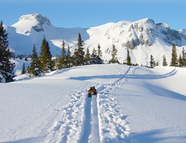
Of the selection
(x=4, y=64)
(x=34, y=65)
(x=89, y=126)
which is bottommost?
(x=89, y=126)

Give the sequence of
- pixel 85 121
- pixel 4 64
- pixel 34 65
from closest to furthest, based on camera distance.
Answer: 1. pixel 85 121
2. pixel 4 64
3. pixel 34 65

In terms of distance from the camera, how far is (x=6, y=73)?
859 inches

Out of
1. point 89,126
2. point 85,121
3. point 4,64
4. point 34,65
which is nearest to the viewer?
point 89,126

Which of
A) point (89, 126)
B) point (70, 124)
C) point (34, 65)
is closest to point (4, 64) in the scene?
point (34, 65)

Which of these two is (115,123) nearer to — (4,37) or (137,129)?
(137,129)

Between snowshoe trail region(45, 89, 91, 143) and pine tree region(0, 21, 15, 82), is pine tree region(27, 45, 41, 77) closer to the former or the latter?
pine tree region(0, 21, 15, 82)

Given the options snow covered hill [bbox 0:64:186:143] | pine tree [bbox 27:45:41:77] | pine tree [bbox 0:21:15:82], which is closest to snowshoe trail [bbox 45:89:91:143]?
snow covered hill [bbox 0:64:186:143]

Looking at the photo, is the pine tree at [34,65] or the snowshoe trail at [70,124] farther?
the pine tree at [34,65]

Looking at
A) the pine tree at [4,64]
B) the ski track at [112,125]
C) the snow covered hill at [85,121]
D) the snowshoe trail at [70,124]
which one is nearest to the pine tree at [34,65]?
the pine tree at [4,64]

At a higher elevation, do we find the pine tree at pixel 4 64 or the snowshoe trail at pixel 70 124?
the pine tree at pixel 4 64

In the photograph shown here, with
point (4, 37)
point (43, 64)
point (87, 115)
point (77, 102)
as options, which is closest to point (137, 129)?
point (87, 115)

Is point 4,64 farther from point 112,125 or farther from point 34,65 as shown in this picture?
point 112,125

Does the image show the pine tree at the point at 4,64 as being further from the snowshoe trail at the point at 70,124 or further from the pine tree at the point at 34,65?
the snowshoe trail at the point at 70,124

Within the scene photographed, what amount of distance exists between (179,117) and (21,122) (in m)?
7.05
